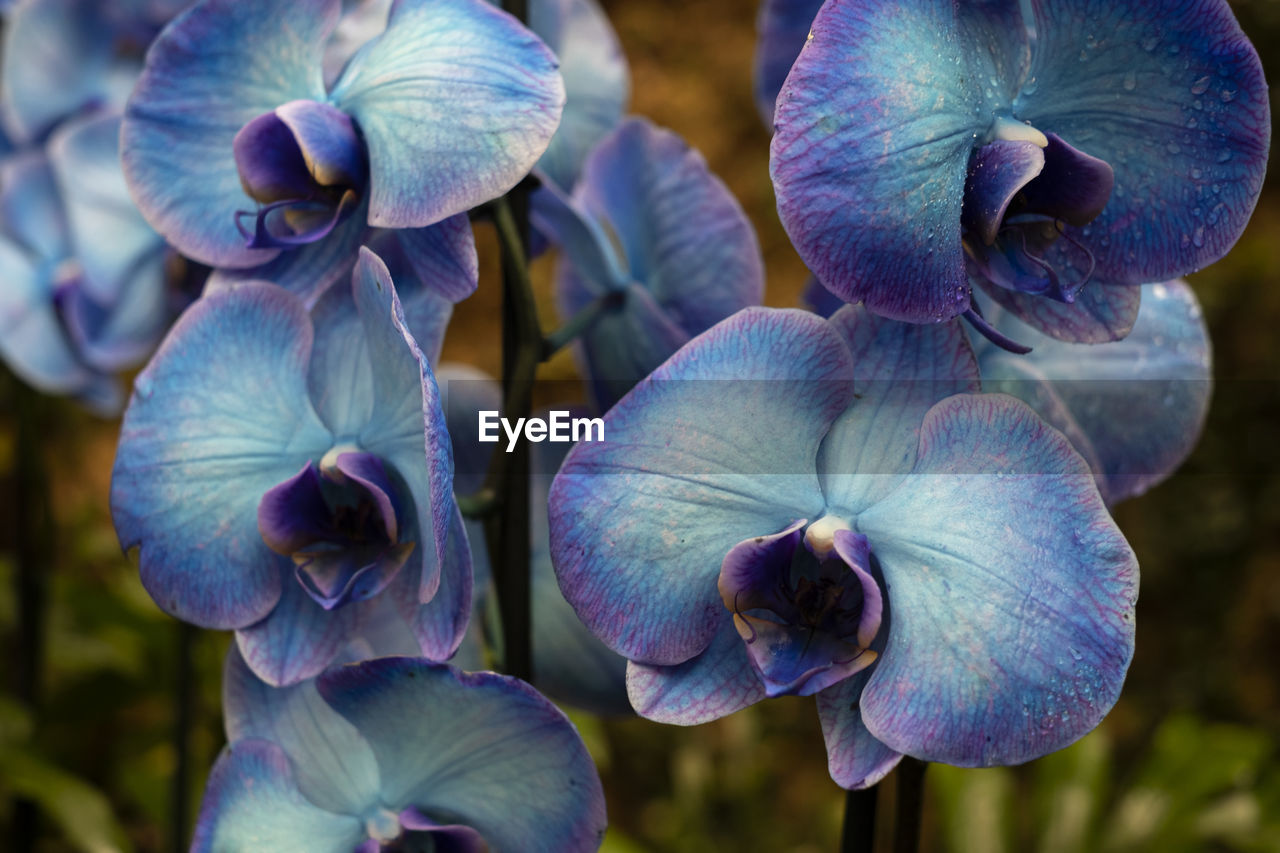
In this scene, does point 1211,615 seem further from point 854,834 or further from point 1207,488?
point 854,834

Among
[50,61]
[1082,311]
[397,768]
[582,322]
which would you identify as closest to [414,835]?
[397,768]

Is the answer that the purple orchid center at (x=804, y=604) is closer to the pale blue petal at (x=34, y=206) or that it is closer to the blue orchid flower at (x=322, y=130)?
the blue orchid flower at (x=322, y=130)

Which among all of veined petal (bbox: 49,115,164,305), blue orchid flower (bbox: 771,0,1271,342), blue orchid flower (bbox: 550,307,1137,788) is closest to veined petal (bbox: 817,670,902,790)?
blue orchid flower (bbox: 550,307,1137,788)

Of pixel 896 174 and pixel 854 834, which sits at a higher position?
pixel 896 174

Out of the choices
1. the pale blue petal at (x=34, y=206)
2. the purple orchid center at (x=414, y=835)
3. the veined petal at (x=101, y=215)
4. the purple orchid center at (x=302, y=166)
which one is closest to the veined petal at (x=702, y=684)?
the purple orchid center at (x=414, y=835)

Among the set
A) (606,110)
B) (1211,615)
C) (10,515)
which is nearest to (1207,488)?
(1211,615)

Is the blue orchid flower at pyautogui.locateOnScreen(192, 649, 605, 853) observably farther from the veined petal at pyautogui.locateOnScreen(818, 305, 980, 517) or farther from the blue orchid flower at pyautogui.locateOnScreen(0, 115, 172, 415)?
the blue orchid flower at pyautogui.locateOnScreen(0, 115, 172, 415)

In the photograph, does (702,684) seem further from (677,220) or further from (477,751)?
(677,220)

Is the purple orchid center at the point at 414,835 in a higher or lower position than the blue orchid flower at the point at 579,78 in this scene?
lower
